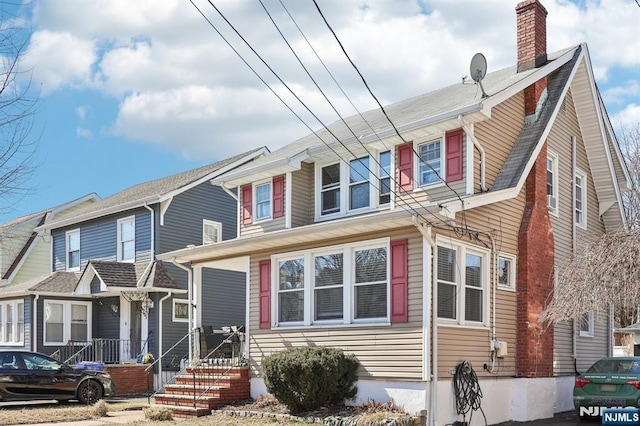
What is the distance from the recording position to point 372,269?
15016 millimetres

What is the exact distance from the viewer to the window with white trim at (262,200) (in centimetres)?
1945

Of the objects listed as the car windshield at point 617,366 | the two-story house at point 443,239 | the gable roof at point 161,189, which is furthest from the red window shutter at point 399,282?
the gable roof at point 161,189

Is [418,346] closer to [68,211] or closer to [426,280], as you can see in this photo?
[426,280]

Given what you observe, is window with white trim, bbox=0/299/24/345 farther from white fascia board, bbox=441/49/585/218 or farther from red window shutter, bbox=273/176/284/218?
white fascia board, bbox=441/49/585/218

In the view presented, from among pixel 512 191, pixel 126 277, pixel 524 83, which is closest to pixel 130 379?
pixel 126 277

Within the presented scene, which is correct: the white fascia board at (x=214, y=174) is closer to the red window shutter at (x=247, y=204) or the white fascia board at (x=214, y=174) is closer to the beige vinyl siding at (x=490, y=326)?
the red window shutter at (x=247, y=204)

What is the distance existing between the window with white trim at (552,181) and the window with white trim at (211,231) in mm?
12241

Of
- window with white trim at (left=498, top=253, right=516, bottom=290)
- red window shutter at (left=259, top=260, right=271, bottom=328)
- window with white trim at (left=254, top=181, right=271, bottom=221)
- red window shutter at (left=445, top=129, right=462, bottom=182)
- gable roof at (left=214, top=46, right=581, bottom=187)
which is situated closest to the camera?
gable roof at (left=214, top=46, right=581, bottom=187)

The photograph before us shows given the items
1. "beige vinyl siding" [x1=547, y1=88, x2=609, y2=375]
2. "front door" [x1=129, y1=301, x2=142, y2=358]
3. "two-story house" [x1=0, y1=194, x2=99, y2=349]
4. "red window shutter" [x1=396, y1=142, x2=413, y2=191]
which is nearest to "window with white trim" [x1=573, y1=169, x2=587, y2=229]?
"beige vinyl siding" [x1=547, y1=88, x2=609, y2=375]

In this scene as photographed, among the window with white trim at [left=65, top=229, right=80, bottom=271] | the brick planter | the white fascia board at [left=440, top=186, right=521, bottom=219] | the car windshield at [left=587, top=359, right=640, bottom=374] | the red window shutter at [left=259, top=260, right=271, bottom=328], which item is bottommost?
the brick planter

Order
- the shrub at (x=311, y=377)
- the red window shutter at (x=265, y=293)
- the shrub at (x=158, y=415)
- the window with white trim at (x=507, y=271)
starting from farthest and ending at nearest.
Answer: the red window shutter at (x=265, y=293) → the window with white trim at (x=507, y=271) → the shrub at (x=158, y=415) → the shrub at (x=311, y=377)

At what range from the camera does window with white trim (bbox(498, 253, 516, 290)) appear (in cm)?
1603

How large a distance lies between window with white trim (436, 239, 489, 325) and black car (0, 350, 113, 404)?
992cm

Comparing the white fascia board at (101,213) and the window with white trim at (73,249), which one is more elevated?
the white fascia board at (101,213)
